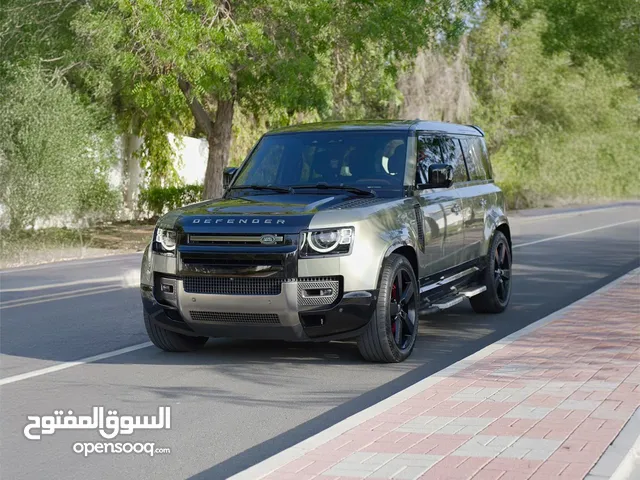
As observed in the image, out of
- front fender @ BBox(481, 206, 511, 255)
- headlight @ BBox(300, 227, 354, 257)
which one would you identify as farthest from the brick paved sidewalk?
front fender @ BBox(481, 206, 511, 255)

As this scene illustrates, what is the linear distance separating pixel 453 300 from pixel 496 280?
1.85 m

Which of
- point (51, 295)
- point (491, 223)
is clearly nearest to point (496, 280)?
point (491, 223)

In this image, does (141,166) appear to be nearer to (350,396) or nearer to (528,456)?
(350,396)

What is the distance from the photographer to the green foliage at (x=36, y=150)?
21.5 metres

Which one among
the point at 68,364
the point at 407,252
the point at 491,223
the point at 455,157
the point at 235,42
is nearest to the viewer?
the point at 68,364

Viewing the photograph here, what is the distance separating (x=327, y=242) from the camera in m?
8.84

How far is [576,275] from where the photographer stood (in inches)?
683

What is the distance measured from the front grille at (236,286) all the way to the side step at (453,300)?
1.82 m

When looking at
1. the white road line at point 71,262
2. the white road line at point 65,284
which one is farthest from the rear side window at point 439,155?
the white road line at point 71,262

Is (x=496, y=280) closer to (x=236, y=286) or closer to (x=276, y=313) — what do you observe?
(x=276, y=313)

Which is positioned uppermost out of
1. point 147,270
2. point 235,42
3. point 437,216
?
point 235,42

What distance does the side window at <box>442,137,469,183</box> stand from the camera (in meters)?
11.3

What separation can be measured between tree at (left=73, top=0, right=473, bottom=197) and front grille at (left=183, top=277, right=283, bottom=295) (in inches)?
504

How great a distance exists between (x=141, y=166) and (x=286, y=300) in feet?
79.0
